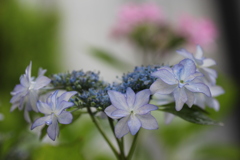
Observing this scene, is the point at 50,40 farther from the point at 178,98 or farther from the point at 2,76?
the point at 178,98

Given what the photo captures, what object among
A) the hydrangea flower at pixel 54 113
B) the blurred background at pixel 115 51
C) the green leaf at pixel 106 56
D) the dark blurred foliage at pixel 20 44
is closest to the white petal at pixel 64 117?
the hydrangea flower at pixel 54 113

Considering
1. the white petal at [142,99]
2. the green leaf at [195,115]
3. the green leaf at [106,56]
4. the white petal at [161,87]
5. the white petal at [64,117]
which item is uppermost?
the white petal at [161,87]

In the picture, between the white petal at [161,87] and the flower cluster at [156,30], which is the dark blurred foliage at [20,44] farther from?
the white petal at [161,87]

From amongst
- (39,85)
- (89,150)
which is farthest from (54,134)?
(89,150)

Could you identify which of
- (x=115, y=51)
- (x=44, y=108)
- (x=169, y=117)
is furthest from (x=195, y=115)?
(x=115, y=51)

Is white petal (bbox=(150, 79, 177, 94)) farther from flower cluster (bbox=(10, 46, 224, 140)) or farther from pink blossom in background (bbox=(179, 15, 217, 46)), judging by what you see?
pink blossom in background (bbox=(179, 15, 217, 46))
